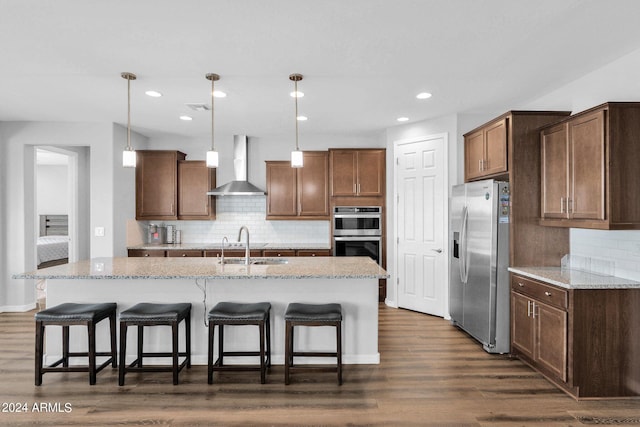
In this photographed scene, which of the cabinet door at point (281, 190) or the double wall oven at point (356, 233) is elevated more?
the cabinet door at point (281, 190)

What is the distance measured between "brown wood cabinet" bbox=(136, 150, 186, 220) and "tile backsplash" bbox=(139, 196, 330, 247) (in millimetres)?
441

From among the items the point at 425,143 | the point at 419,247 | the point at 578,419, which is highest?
the point at 425,143

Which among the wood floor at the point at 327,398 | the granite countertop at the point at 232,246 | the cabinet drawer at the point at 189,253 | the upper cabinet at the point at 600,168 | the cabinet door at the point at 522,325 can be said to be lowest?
the wood floor at the point at 327,398

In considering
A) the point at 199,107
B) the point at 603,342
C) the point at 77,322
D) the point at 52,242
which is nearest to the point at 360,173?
the point at 199,107

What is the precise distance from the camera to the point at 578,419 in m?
2.47

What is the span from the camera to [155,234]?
241 inches

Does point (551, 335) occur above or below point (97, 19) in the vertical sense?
below

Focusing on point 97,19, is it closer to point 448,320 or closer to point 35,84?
point 35,84

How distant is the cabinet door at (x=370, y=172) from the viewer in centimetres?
567

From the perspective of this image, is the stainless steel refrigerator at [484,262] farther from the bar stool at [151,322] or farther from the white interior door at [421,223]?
the bar stool at [151,322]

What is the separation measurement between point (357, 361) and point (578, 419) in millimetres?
1651

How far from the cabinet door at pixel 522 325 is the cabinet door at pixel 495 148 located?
1257 mm

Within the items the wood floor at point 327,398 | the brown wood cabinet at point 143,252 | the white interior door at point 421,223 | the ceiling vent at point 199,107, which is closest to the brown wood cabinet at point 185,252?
the brown wood cabinet at point 143,252

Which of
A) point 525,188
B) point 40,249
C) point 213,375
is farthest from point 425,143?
point 40,249
